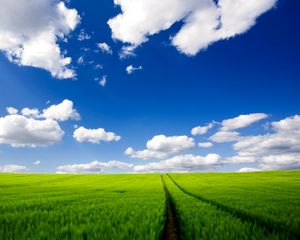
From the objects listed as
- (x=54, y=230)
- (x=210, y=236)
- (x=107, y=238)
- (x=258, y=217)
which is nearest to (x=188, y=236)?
(x=210, y=236)

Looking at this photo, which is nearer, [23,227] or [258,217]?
[23,227]

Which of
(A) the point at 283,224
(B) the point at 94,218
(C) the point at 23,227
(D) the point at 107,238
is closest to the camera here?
(D) the point at 107,238

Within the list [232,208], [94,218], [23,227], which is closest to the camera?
[23,227]

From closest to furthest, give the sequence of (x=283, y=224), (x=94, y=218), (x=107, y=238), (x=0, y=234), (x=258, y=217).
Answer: (x=107, y=238) → (x=0, y=234) → (x=283, y=224) → (x=94, y=218) → (x=258, y=217)

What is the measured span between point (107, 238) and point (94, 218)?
2908mm

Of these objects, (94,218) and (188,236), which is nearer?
(188,236)

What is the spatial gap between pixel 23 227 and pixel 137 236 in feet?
11.8

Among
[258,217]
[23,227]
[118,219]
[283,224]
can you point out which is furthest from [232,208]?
[23,227]

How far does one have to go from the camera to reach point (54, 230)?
714cm

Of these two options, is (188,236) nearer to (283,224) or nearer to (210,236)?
(210,236)

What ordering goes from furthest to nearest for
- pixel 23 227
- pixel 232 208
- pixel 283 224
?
pixel 232 208
pixel 283 224
pixel 23 227

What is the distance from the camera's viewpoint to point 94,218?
29.7 ft

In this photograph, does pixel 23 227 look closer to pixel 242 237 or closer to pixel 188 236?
pixel 188 236

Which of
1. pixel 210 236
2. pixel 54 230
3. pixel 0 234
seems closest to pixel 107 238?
pixel 54 230
